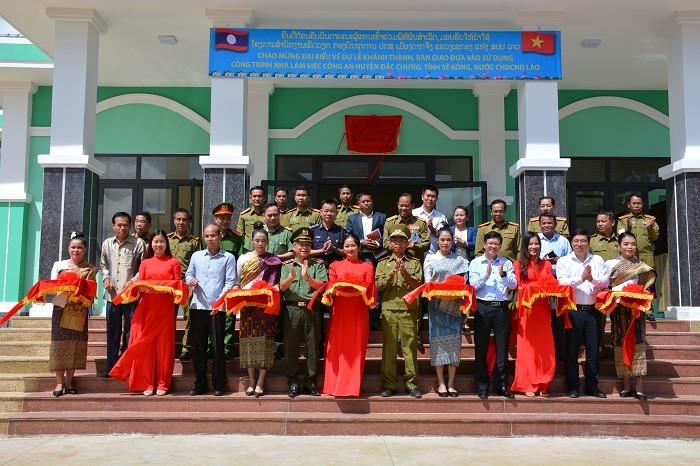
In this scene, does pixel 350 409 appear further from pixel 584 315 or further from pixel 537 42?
pixel 537 42

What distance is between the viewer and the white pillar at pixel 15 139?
412 inches

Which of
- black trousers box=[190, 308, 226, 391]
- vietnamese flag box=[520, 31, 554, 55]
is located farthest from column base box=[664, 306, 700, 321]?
black trousers box=[190, 308, 226, 391]

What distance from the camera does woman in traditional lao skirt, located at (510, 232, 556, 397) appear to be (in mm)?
6012

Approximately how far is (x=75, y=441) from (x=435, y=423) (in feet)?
9.85

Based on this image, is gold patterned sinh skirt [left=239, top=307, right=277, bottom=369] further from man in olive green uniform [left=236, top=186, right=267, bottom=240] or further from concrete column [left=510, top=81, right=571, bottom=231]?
concrete column [left=510, top=81, right=571, bottom=231]

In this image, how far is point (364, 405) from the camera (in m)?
5.86

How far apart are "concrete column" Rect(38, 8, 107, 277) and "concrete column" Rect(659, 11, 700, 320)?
22.8 feet

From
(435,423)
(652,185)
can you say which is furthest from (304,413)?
(652,185)

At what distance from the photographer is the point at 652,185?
10844mm

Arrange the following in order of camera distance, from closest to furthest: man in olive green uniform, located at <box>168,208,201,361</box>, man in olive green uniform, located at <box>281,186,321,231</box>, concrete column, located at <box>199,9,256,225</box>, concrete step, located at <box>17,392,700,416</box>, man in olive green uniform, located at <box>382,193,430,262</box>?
concrete step, located at <box>17,392,700,416</box> → man in olive green uniform, located at <box>382,193,430,262</box> → man in olive green uniform, located at <box>168,208,201,361</box> → man in olive green uniform, located at <box>281,186,321,231</box> → concrete column, located at <box>199,9,256,225</box>

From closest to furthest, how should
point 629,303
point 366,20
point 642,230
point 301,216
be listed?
1. point 629,303
2. point 301,216
3. point 642,230
4. point 366,20

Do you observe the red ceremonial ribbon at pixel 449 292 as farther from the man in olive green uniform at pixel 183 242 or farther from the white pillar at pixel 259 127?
the white pillar at pixel 259 127

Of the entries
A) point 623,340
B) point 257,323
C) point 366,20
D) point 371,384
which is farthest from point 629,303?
point 366,20

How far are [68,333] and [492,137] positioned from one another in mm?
7196
